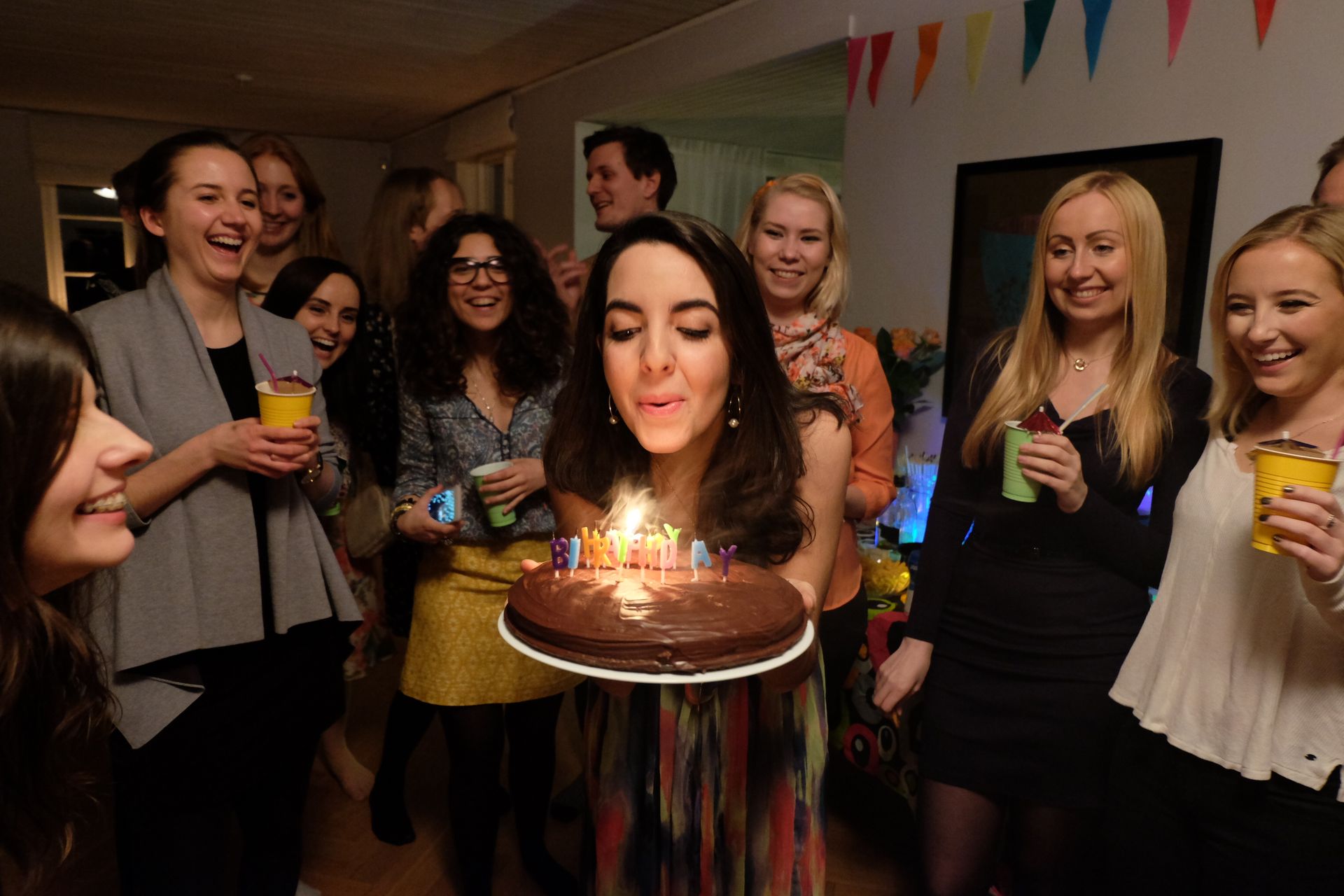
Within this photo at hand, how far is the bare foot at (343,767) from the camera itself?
3.21m

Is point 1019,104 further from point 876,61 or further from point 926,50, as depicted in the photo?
point 876,61

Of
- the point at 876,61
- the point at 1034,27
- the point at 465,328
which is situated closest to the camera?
the point at 465,328

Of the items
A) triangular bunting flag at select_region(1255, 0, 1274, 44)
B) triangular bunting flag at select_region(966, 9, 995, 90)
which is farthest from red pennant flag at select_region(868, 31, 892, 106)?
triangular bunting flag at select_region(1255, 0, 1274, 44)

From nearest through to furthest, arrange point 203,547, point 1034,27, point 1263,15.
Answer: point 203,547 < point 1263,15 < point 1034,27

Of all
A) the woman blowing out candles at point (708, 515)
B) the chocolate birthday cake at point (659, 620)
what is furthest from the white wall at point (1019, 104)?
the chocolate birthday cake at point (659, 620)

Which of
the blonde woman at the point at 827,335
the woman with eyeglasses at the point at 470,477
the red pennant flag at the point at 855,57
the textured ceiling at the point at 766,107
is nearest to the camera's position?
the blonde woman at the point at 827,335

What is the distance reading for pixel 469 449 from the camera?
2.32 metres

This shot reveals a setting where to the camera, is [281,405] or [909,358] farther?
[909,358]

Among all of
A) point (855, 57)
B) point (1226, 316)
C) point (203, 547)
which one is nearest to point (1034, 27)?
point (855, 57)

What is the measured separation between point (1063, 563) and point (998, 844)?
63 centimetres

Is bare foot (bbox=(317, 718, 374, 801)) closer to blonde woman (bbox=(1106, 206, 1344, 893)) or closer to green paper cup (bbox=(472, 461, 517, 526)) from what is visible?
green paper cup (bbox=(472, 461, 517, 526))

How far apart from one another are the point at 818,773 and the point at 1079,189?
128 centimetres

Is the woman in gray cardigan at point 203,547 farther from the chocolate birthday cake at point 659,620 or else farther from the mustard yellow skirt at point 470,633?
the chocolate birthday cake at point 659,620

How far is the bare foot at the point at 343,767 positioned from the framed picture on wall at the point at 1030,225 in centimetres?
275
